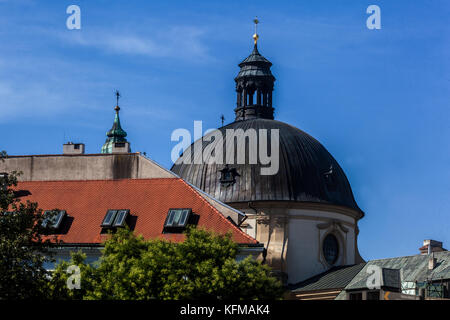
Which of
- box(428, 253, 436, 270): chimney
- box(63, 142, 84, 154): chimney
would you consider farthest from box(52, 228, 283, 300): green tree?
box(63, 142, 84, 154): chimney

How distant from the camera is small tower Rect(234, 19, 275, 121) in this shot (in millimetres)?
90312

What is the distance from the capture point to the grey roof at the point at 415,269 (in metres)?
63.8

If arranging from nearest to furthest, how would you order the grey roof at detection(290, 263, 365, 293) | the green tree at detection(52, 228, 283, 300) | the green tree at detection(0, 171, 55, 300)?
1. the green tree at detection(0, 171, 55, 300)
2. the green tree at detection(52, 228, 283, 300)
3. the grey roof at detection(290, 263, 365, 293)

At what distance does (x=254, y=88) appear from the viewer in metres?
90.8

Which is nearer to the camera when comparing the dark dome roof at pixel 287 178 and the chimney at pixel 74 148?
the chimney at pixel 74 148

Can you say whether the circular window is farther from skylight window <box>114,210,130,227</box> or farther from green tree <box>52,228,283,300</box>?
green tree <box>52,228,283,300</box>

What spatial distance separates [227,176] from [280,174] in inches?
167

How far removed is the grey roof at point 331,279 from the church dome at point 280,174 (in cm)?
563

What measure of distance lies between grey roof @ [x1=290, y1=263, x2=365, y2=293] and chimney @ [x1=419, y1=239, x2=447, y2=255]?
256 inches

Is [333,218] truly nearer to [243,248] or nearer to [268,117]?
[268,117]

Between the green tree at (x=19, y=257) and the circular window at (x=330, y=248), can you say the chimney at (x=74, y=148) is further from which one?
the green tree at (x=19, y=257)

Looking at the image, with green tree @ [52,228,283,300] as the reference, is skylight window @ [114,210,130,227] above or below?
above

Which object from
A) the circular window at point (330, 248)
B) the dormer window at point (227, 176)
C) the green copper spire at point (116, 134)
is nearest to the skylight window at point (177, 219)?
the dormer window at point (227, 176)
